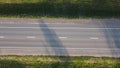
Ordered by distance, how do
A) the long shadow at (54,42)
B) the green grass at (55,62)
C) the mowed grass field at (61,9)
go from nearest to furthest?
1. the green grass at (55,62)
2. the long shadow at (54,42)
3. the mowed grass field at (61,9)

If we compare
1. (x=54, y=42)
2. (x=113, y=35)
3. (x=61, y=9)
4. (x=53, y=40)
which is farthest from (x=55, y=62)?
(x=61, y=9)

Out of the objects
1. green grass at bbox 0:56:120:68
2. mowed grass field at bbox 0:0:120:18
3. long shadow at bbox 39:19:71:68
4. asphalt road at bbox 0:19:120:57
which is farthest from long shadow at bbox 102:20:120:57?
long shadow at bbox 39:19:71:68

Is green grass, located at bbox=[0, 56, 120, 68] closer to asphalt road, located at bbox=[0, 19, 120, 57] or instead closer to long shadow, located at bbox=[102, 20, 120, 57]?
asphalt road, located at bbox=[0, 19, 120, 57]

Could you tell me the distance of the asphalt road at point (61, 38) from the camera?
90.8ft

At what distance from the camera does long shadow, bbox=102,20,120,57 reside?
1092 inches

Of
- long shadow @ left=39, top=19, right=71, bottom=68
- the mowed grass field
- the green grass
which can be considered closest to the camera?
the green grass

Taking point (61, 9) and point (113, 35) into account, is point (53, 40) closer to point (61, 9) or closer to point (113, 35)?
point (61, 9)

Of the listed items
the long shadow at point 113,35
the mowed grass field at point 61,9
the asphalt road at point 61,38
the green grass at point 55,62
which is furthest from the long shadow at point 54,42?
the long shadow at point 113,35

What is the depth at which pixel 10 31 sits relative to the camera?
31.0m

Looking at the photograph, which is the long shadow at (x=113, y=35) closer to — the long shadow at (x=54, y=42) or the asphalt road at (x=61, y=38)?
the asphalt road at (x=61, y=38)

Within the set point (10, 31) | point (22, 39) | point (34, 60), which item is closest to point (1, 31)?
point (10, 31)

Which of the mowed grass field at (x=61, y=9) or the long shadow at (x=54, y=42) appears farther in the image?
the mowed grass field at (x=61, y=9)

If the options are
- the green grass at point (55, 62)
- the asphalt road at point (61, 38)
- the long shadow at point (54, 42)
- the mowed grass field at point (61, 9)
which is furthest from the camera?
the mowed grass field at point (61, 9)

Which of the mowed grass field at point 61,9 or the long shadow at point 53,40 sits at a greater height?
the mowed grass field at point 61,9
